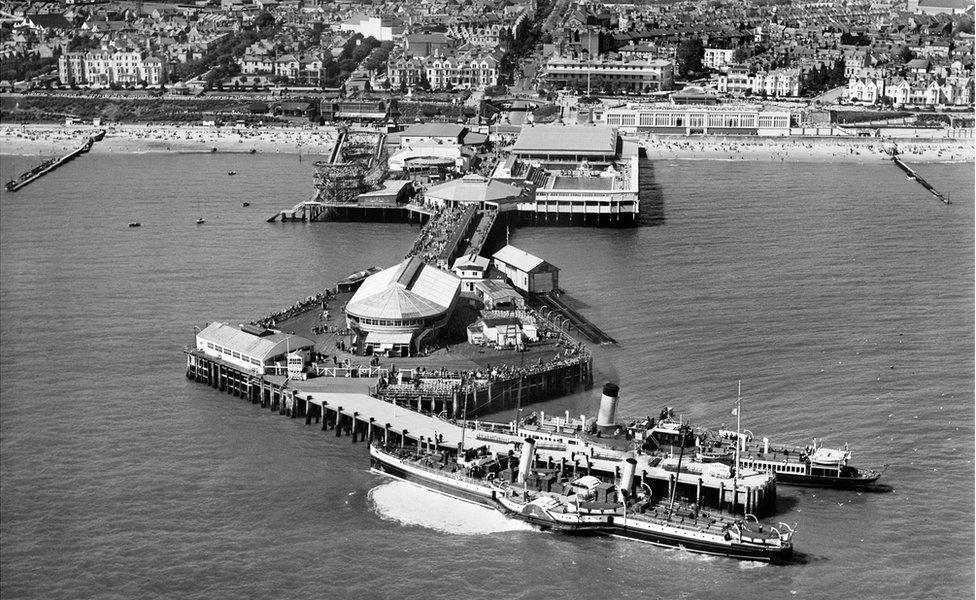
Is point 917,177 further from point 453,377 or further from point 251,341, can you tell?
point 251,341

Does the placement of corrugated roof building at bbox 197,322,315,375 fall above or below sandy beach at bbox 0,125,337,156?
below

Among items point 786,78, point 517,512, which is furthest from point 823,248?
point 786,78

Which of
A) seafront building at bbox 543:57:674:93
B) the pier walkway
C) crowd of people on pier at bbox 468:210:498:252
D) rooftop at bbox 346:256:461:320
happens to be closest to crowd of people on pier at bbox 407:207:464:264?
crowd of people on pier at bbox 468:210:498:252

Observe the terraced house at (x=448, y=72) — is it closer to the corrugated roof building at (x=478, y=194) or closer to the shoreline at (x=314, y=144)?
the shoreline at (x=314, y=144)

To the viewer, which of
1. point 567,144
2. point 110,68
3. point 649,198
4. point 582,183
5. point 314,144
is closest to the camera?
point 649,198

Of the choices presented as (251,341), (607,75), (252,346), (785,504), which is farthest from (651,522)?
(607,75)

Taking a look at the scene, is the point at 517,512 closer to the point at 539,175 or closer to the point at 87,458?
the point at 87,458

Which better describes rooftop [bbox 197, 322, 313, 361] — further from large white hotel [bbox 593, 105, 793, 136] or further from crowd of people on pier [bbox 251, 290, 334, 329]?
large white hotel [bbox 593, 105, 793, 136]
